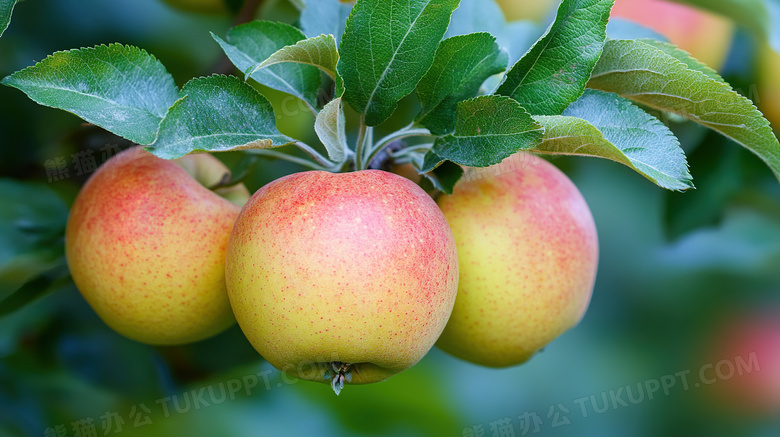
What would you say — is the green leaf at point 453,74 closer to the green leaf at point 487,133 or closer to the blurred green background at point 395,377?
the green leaf at point 487,133

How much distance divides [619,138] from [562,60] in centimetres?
10

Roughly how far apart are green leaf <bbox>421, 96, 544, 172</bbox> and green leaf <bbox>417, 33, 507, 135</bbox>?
1.6 inches

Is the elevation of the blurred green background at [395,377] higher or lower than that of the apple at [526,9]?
lower

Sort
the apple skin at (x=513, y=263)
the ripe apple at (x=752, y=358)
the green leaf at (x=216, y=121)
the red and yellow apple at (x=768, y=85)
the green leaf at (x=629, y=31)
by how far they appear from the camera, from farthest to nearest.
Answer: the ripe apple at (x=752, y=358)
the red and yellow apple at (x=768, y=85)
the green leaf at (x=629, y=31)
the apple skin at (x=513, y=263)
the green leaf at (x=216, y=121)

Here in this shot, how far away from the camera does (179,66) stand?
1.22 meters

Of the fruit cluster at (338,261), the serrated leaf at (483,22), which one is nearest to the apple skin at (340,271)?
the fruit cluster at (338,261)

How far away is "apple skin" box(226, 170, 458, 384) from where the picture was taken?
1.98ft

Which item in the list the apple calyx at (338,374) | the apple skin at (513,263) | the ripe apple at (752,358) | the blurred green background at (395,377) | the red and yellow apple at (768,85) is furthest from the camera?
the ripe apple at (752,358)

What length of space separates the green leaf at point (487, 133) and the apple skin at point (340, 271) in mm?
68

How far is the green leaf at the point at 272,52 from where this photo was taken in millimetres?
768

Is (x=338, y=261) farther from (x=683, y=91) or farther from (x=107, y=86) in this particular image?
(x=683, y=91)

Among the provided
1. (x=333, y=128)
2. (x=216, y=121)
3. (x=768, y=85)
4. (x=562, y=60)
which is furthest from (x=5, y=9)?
(x=768, y=85)

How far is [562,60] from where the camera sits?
664mm

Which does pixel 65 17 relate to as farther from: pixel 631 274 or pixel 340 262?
pixel 631 274
